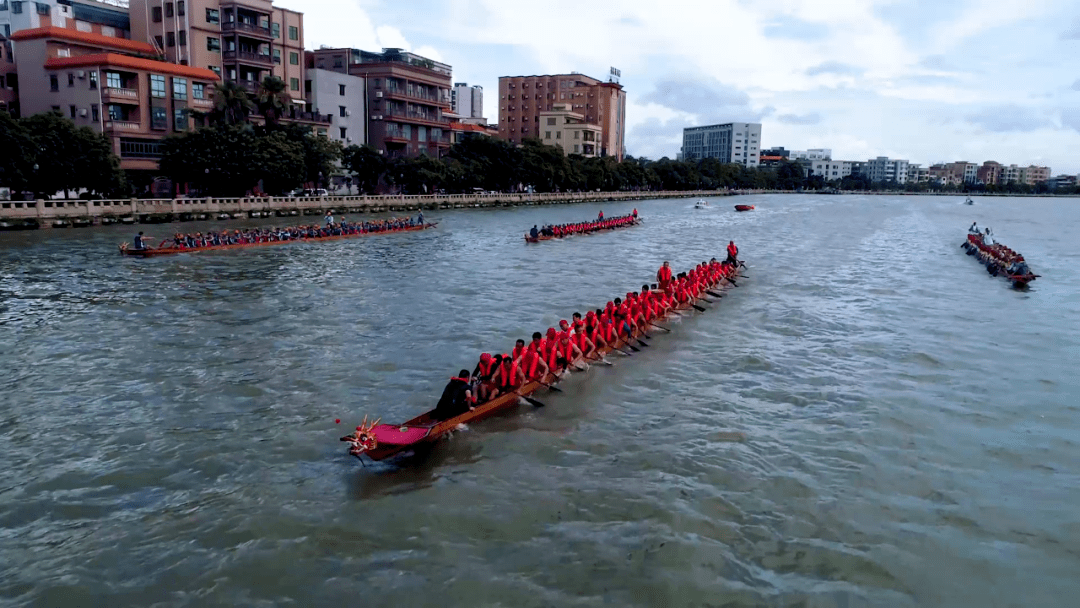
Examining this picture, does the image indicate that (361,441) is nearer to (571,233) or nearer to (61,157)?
A: (571,233)

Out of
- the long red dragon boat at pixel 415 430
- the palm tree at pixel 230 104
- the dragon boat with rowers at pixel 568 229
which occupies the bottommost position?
the long red dragon boat at pixel 415 430

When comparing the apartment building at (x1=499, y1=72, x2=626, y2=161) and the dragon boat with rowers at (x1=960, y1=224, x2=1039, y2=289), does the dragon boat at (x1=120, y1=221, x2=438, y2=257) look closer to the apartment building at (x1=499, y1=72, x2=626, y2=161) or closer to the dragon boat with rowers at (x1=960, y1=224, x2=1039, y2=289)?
the dragon boat with rowers at (x1=960, y1=224, x2=1039, y2=289)

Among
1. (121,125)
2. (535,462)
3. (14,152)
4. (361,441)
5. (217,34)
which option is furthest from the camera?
(217,34)

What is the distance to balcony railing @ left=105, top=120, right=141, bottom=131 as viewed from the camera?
52.0m

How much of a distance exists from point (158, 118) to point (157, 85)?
7.47 feet

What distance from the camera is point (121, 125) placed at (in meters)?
52.4

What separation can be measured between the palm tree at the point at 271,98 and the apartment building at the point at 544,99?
267 feet

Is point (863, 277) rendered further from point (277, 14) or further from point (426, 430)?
point (277, 14)

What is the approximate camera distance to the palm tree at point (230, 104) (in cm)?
5541

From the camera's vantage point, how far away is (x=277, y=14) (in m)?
67.1

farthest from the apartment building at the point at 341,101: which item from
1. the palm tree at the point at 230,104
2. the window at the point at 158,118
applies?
the window at the point at 158,118

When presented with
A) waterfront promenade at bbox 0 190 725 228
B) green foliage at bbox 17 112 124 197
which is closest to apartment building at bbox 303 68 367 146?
waterfront promenade at bbox 0 190 725 228

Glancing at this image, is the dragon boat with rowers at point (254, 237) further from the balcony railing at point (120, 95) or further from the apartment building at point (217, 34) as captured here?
the apartment building at point (217, 34)

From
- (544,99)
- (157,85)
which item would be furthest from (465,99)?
(157,85)
